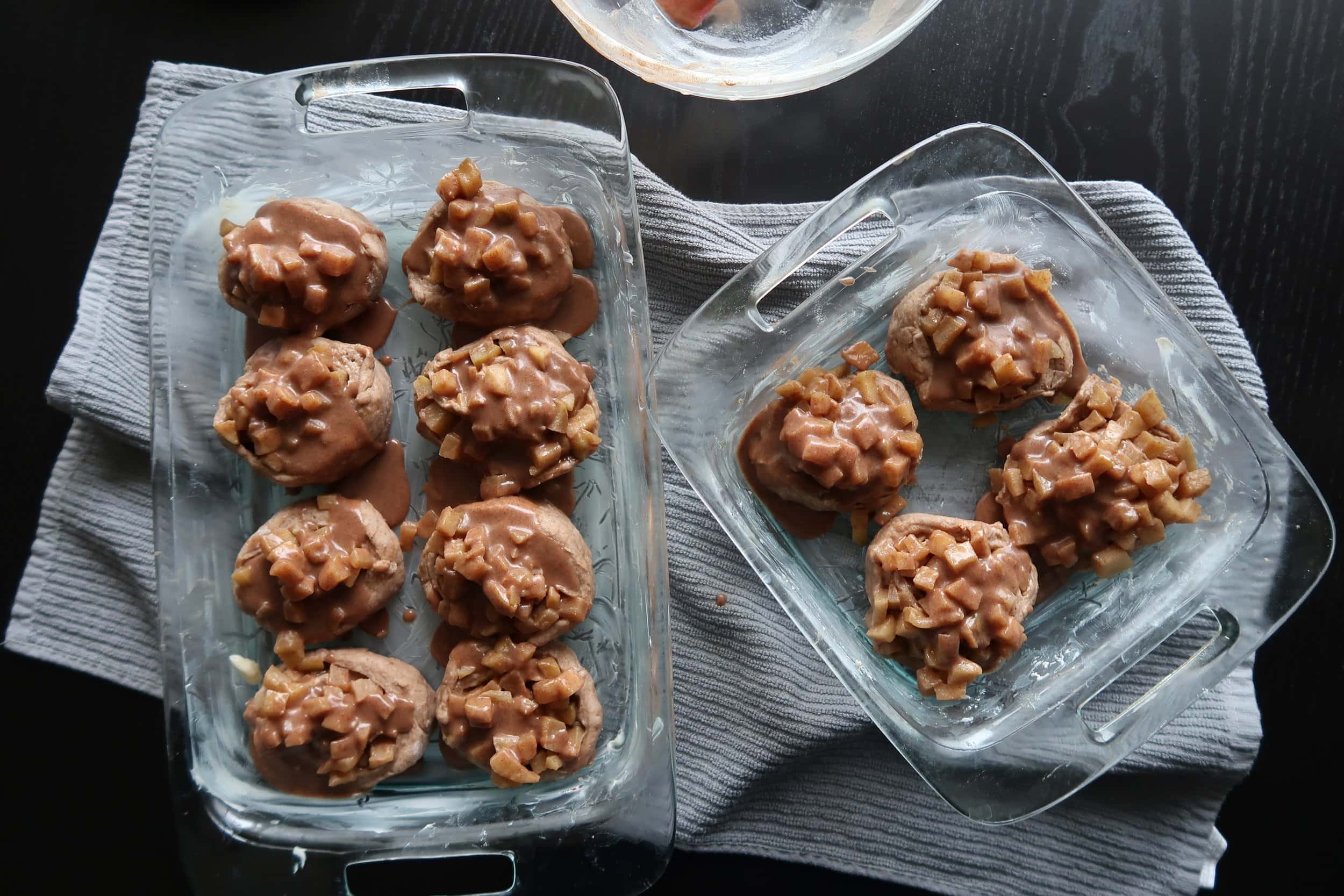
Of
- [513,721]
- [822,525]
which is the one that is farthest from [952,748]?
[513,721]

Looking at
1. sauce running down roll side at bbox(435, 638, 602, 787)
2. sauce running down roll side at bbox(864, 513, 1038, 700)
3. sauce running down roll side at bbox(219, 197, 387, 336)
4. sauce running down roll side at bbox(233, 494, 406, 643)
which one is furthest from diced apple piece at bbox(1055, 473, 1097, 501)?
sauce running down roll side at bbox(219, 197, 387, 336)

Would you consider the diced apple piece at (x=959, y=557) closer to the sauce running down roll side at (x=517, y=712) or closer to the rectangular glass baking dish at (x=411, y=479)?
the rectangular glass baking dish at (x=411, y=479)

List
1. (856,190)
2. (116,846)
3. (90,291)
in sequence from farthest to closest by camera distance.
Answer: (116,846)
(90,291)
(856,190)

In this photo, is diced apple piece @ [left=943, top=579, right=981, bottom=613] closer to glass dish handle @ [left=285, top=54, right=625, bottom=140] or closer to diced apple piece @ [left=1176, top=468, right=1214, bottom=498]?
diced apple piece @ [left=1176, top=468, right=1214, bottom=498]

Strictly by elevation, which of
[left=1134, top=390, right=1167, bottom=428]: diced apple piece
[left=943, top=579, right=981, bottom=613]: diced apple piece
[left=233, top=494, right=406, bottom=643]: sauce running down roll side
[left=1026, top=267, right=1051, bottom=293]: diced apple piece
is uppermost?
[left=1026, top=267, right=1051, bottom=293]: diced apple piece

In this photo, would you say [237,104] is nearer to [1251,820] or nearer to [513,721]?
[513,721]

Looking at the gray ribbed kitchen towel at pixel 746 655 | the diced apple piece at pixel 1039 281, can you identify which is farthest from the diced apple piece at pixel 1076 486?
the gray ribbed kitchen towel at pixel 746 655
